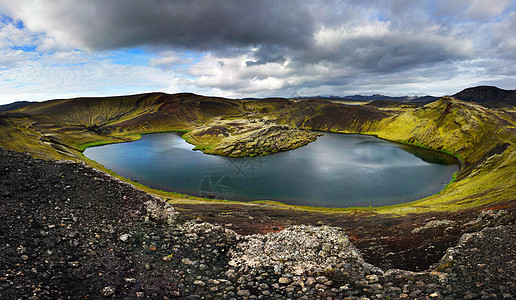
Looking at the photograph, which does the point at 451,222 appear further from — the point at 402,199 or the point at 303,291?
the point at 402,199

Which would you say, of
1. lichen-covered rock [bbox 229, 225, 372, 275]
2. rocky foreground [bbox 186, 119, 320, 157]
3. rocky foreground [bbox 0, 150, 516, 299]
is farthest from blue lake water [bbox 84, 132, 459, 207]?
rocky foreground [bbox 0, 150, 516, 299]

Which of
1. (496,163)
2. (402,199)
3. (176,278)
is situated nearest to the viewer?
(176,278)

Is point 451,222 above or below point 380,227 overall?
above

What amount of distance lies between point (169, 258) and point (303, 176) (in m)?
58.8

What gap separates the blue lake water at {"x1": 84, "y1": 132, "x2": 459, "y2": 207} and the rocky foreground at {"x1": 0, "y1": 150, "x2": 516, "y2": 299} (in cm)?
3691

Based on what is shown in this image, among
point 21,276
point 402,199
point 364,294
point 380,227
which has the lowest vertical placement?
point 402,199

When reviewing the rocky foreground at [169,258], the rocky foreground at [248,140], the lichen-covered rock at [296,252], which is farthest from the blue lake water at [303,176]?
the rocky foreground at [169,258]

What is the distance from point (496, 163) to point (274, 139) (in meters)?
85.2

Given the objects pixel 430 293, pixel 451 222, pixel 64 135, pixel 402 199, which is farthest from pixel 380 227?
pixel 64 135

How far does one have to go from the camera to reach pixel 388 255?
47.6 feet

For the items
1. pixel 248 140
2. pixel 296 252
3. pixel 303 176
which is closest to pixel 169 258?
pixel 296 252

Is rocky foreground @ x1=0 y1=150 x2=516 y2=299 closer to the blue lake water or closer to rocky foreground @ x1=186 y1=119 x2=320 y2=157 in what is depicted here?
the blue lake water

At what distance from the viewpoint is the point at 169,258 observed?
1213 centimetres

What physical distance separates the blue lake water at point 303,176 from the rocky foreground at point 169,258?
3691 cm
